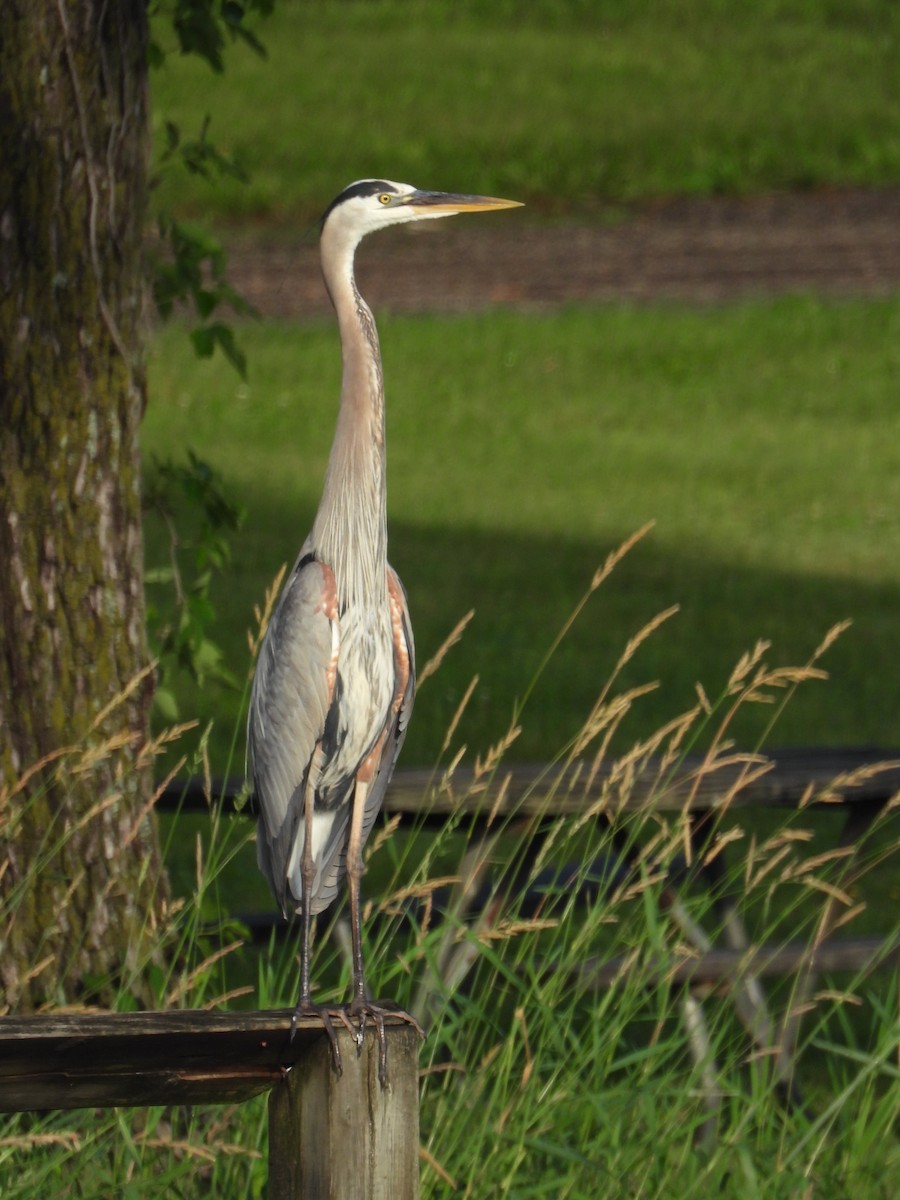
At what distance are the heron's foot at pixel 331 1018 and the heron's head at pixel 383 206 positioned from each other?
1.14 metres

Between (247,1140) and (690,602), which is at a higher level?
(247,1140)

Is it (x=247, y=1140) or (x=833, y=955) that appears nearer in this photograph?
(x=247, y=1140)

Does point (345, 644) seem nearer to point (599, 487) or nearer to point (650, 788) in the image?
point (650, 788)

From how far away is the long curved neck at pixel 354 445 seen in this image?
2.91 metres

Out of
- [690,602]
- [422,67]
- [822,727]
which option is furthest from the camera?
[422,67]

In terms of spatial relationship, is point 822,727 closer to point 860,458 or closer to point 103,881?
point 103,881

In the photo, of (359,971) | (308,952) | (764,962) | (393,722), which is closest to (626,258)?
(764,962)

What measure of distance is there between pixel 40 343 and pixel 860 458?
31.5 feet

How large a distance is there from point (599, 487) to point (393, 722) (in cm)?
894

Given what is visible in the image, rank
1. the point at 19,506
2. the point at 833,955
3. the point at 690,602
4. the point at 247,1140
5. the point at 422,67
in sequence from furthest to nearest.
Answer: the point at 422,67 → the point at 690,602 → the point at 833,955 → the point at 19,506 → the point at 247,1140

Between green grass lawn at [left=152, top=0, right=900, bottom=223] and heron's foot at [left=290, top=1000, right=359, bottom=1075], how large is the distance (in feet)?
55.6

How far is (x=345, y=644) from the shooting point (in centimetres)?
300

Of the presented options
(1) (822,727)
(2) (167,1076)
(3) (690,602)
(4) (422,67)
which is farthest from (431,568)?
(4) (422,67)

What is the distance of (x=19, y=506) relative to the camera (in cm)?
366
